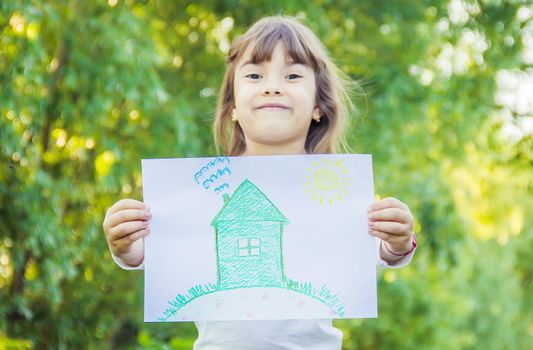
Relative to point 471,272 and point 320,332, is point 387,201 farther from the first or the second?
point 471,272

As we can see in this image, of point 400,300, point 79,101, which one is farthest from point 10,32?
point 400,300

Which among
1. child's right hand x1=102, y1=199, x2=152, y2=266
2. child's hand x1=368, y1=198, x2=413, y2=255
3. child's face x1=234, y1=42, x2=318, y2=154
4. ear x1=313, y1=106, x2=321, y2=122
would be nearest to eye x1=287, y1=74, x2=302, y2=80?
child's face x1=234, y1=42, x2=318, y2=154

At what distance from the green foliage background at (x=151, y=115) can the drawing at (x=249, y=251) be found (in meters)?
1.83

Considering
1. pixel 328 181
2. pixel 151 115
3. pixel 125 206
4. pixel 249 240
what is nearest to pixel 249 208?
pixel 249 240

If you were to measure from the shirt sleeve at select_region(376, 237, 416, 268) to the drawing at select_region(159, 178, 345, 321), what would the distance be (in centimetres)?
20

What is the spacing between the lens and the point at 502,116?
23.8 feet

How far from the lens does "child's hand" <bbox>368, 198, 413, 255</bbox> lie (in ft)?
7.88

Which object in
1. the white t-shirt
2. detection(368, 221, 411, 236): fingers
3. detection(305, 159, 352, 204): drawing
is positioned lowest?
the white t-shirt

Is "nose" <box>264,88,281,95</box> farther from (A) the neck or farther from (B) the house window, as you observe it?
(B) the house window

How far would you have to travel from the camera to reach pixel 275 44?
266 cm

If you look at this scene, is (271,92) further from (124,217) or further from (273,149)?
(124,217)

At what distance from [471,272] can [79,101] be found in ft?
46.9

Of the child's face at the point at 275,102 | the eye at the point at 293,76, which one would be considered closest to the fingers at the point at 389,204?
the child's face at the point at 275,102

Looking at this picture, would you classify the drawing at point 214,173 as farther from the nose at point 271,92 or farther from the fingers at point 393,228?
the fingers at point 393,228
